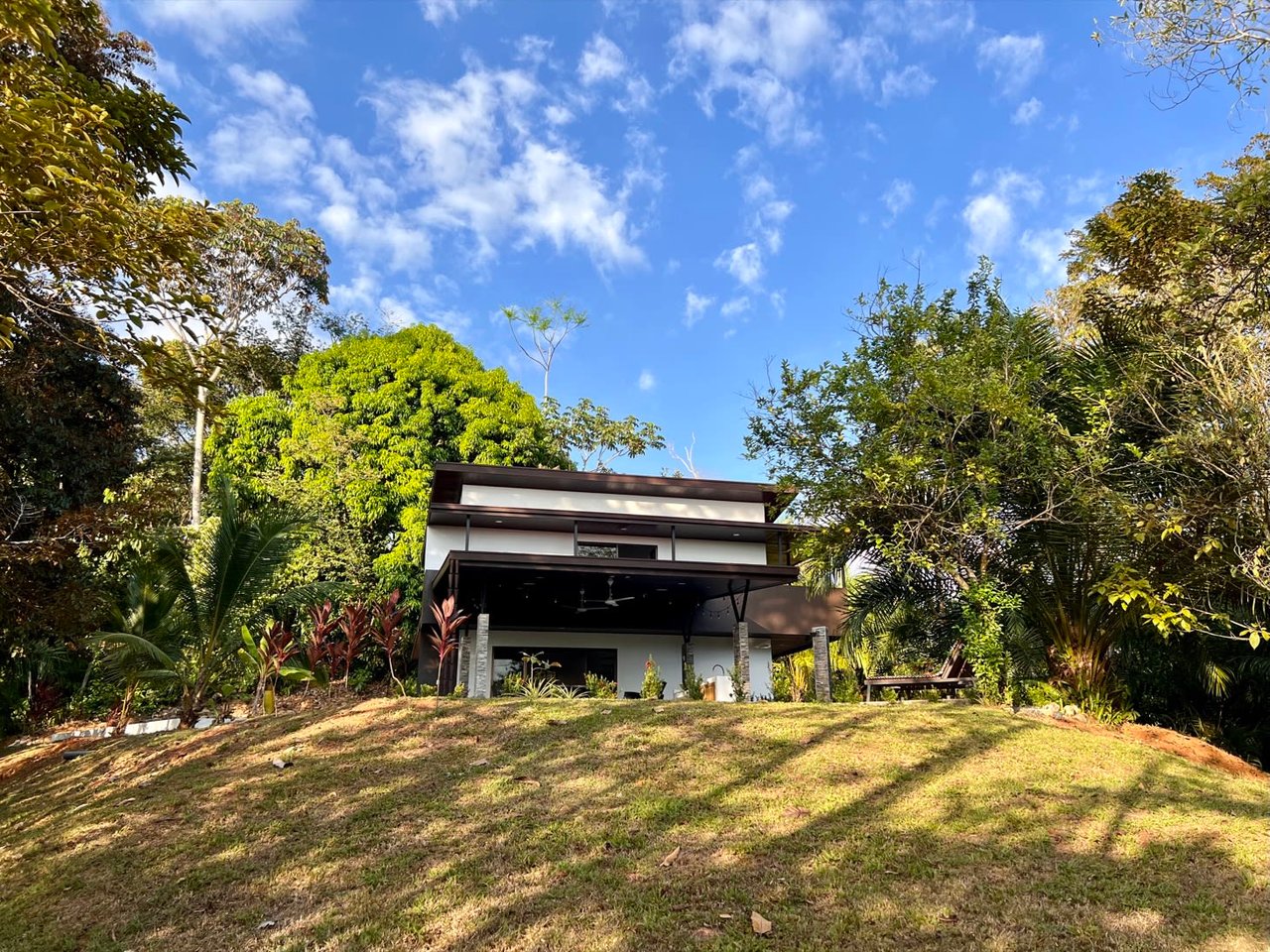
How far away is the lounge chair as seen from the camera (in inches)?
536

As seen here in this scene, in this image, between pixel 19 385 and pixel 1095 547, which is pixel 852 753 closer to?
pixel 1095 547

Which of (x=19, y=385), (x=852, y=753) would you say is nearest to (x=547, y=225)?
(x=19, y=385)

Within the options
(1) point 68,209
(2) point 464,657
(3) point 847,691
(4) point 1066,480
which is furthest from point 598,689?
(1) point 68,209

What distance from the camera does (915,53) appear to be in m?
12.8

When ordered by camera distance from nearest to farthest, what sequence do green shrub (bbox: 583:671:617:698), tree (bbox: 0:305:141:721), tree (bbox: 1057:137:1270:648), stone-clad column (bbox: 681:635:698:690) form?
tree (bbox: 0:305:141:721) → tree (bbox: 1057:137:1270:648) → green shrub (bbox: 583:671:617:698) → stone-clad column (bbox: 681:635:698:690)

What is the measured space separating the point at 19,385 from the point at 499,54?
972 centimetres

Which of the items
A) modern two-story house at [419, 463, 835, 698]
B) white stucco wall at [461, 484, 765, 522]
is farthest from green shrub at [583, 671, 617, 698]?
white stucco wall at [461, 484, 765, 522]

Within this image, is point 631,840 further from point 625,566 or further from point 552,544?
point 552,544

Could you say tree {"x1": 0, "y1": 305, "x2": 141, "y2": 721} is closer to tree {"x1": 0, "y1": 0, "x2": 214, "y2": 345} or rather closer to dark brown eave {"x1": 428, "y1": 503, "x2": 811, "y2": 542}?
tree {"x1": 0, "y1": 0, "x2": 214, "y2": 345}

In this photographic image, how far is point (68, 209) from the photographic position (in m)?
4.52

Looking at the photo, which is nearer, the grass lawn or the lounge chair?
the grass lawn

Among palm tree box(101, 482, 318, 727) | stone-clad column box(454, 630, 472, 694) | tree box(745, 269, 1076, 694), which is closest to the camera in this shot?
palm tree box(101, 482, 318, 727)

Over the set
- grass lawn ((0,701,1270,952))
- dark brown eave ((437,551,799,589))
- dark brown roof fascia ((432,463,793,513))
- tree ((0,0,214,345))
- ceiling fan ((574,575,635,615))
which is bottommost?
grass lawn ((0,701,1270,952))

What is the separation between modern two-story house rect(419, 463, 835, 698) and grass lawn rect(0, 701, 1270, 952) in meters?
7.13
